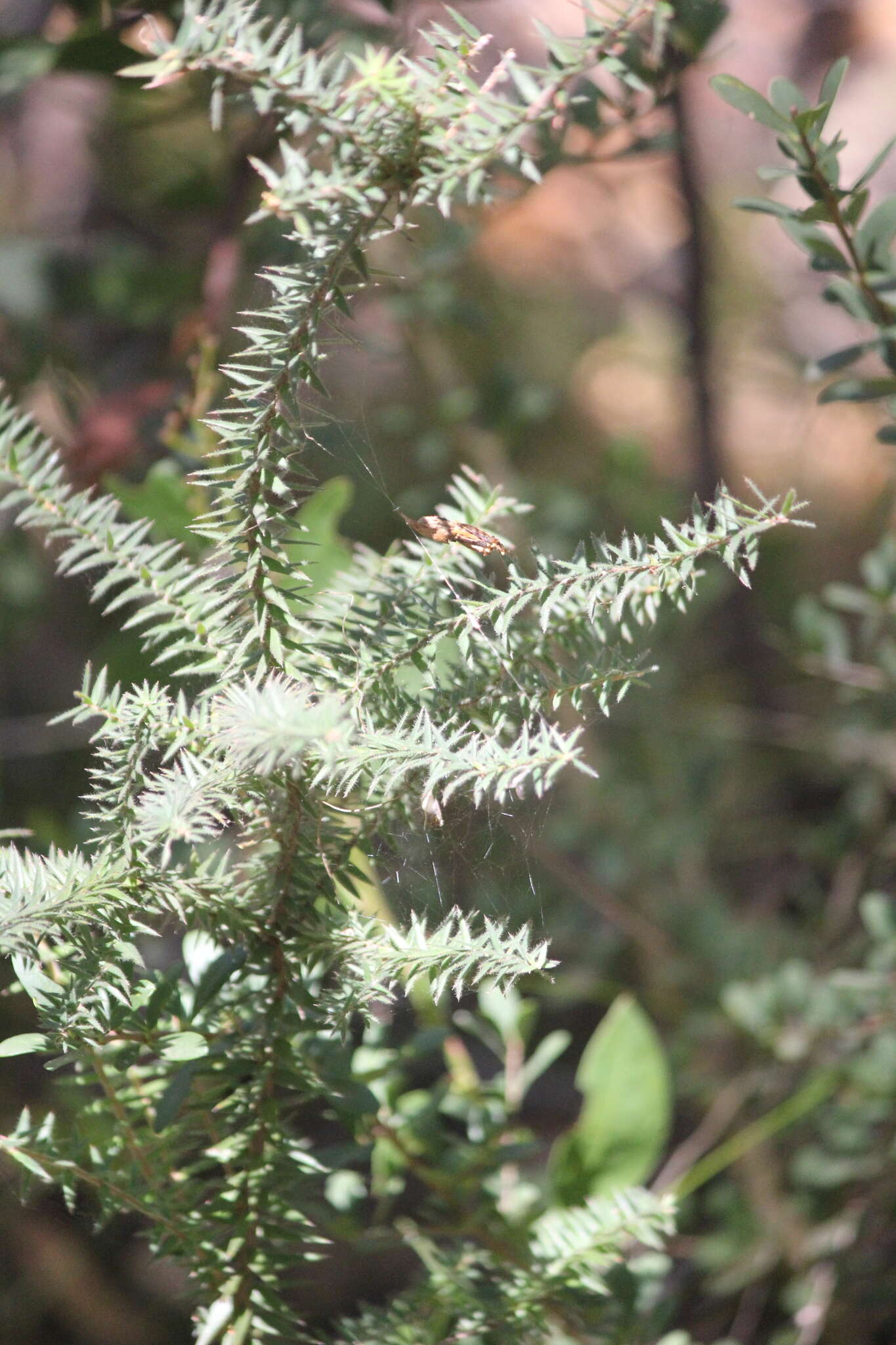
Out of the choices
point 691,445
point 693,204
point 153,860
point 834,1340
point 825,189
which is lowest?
point 834,1340

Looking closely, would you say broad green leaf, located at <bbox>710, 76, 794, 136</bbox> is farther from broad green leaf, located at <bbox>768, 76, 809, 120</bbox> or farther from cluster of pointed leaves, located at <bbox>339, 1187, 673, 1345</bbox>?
cluster of pointed leaves, located at <bbox>339, 1187, 673, 1345</bbox>

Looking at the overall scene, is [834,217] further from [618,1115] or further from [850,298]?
[618,1115]

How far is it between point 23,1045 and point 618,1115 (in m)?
0.34

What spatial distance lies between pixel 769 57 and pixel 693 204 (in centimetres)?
57

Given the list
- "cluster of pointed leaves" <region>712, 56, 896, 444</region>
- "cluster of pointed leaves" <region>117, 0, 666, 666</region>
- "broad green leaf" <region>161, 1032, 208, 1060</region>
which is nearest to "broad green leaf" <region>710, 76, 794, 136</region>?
"cluster of pointed leaves" <region>712, 56, 896, 444</region>

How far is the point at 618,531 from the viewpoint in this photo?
31.3 inches

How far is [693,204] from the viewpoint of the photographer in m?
0.92

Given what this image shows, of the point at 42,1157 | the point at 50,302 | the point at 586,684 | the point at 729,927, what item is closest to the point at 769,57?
the point at 50,302

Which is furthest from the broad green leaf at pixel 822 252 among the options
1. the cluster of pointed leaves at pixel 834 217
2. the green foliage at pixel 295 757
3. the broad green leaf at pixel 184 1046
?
the broad green leaf at pixel 184 1046

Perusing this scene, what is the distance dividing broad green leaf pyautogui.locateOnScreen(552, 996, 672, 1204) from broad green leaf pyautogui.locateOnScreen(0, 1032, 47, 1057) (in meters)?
0.30

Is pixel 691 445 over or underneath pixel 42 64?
underneath

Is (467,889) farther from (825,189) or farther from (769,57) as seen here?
A: (769,57)

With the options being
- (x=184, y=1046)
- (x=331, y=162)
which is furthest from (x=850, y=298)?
(x=184, y=1046)

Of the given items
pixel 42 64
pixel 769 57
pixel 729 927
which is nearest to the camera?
pixel 42 64
